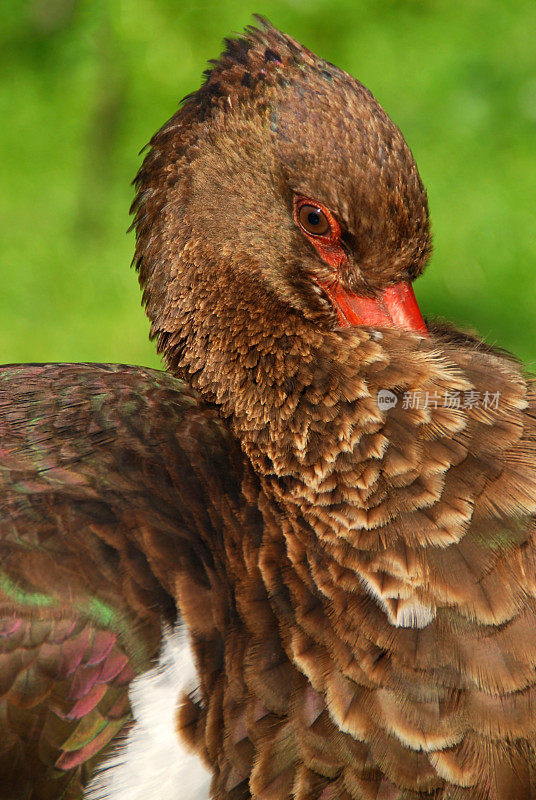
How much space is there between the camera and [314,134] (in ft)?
6.09

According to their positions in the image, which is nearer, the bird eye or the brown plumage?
the brown plumage

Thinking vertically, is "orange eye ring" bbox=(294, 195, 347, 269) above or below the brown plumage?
above

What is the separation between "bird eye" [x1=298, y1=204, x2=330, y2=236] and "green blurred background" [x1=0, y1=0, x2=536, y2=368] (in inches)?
81.9

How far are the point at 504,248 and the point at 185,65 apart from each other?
1675 millimetres

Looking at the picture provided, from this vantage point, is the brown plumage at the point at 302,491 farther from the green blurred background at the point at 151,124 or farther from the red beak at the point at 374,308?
the green blurred background at the point at 151,124

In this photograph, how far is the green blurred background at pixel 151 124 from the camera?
407cm

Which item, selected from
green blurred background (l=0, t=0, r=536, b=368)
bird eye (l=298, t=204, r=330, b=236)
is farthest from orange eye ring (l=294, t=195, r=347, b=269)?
green blurred background (l=0, t=0, r=536, b=368)

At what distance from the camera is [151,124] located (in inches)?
173

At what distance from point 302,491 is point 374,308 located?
0.42 metres

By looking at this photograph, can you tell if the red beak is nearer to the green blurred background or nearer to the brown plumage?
the brown plumage

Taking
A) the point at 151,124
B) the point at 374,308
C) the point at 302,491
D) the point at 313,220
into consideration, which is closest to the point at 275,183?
the point at 313,220

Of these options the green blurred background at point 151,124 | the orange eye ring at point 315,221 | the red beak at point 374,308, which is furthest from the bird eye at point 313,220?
the green blurred background at point 151,124

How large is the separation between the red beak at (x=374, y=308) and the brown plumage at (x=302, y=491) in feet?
0.04

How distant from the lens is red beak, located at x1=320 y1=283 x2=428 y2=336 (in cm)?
193
